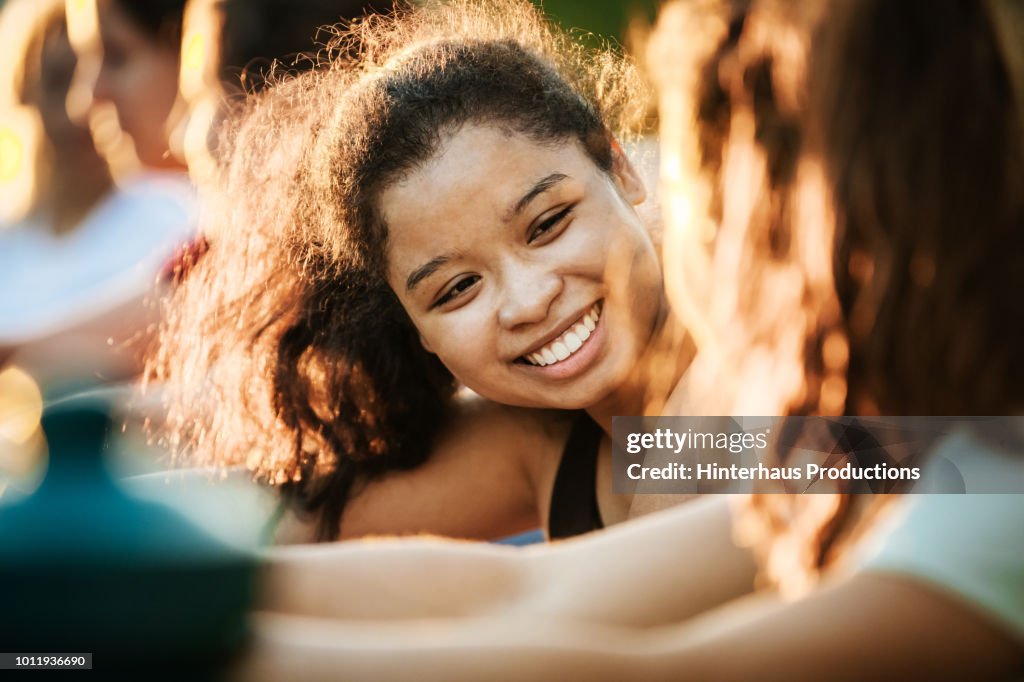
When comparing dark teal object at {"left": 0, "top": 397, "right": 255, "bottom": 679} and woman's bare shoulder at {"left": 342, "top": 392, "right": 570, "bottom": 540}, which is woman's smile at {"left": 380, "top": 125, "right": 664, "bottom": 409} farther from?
dark teal object at {"left": 0, "top": 397, "right": 255, "bottom": 679}

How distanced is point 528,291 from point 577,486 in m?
0.31

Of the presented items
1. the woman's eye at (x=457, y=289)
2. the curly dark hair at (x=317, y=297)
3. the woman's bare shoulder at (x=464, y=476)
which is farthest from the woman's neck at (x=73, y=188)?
the woman's eye at (x=457, y=289)

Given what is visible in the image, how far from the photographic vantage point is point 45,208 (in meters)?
1.63

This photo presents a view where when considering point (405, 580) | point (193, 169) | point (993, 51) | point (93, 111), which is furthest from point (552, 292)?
point (93, 111)

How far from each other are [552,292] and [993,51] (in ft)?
1.51

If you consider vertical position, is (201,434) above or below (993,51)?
above

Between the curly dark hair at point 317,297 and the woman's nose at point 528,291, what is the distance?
198 mm

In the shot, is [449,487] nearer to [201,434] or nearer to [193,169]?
[201,434]

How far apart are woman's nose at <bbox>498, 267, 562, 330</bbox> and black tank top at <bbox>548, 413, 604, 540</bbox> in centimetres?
26

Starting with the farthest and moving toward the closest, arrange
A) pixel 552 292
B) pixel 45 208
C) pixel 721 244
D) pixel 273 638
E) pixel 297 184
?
pixel 45 208
pixel 297 184
pixel 552 292
pixel 721 244
pixel 273 638

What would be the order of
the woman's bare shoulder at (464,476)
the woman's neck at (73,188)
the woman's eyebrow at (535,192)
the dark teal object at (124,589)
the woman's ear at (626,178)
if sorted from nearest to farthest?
the dark teal object at (124,589) < the woman's eyebrow at (535,192) < the woman's ear at (626,178) < the woman's bare shoulder at (464,476) < the woman's neck at (73,188)

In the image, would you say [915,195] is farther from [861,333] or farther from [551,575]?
[551,575]

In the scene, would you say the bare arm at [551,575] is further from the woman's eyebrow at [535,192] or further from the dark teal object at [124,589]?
the woman's eyebrow at [535,192]

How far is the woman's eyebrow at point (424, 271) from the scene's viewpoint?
0.98 meters
